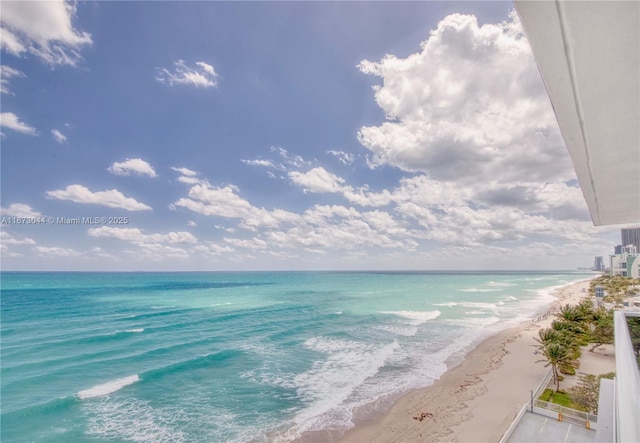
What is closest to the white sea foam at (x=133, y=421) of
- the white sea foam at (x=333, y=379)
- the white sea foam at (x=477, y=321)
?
the white sea foam at (x=333, y=379)

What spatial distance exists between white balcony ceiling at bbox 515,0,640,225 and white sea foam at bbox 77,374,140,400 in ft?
90.4

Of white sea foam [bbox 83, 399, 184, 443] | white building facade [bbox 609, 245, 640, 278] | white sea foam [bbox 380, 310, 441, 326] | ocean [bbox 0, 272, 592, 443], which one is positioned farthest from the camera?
white building facade [bbox 609, 245, 640, 278]

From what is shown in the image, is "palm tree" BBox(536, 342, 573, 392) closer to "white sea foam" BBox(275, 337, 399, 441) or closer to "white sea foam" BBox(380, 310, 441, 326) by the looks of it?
"white sea foam" BBox(275, 337, 399, 441)

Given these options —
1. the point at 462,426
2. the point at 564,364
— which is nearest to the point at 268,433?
the point at 462,426

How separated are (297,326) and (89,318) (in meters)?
33.1

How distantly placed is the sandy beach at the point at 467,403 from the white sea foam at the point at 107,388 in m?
16.6

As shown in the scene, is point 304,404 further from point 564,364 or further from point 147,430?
point 564,364

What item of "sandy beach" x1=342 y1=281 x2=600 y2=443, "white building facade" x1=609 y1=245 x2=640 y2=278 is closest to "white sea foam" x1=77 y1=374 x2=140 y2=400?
"sandy beach" x1=342 y1=281 x2=600 y2=443

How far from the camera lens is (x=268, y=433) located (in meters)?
16.1

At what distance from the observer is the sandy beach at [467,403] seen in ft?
52.4

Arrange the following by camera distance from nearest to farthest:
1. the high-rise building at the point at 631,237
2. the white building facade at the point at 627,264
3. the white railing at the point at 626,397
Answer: the white railing at the point at 626,397
the white building facade at the point at 627,264
the high-rise building at the point at 631,237

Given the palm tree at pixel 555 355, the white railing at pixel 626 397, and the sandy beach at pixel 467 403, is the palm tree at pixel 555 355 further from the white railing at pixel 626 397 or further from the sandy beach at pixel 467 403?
the white railing at pixel 626 397

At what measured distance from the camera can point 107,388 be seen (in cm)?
2181

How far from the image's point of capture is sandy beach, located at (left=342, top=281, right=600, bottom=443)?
52.4ft
